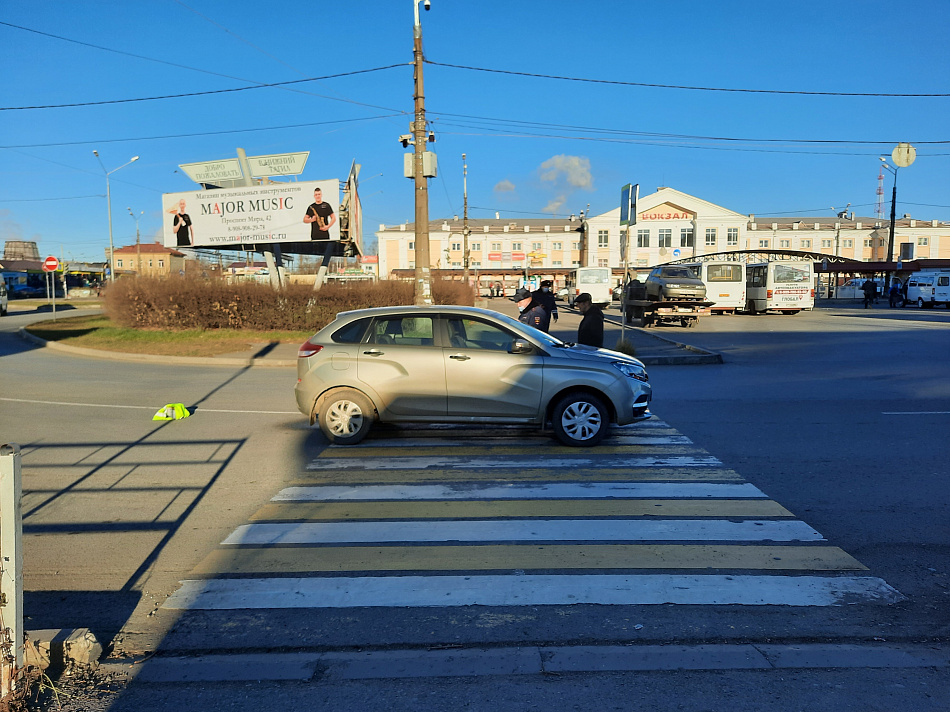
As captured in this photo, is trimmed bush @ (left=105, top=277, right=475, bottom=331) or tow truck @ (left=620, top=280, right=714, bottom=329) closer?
trimmed bush @ (left=105, top=277, right=475, bottom=331)

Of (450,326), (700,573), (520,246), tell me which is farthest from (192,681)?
(520,246)

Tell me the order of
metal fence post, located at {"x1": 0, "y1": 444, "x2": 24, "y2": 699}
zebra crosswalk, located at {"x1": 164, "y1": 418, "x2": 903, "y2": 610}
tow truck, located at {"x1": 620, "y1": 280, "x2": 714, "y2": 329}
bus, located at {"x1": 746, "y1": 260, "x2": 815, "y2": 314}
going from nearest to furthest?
metal fence post, located at {"x1": 0, "y1": 444, "x2": 24, "y2": 699} < zebra crosswalk, located at {"x1": 164, "y1": 418, "x2": 903, "y2": 610} < tow truck, located at {"x1": 620, "y1": 280, "x2": 714, "y2": 329} < bus, located at {"x1": 746, "y1": 260, "x2": 815, "y2": 314}

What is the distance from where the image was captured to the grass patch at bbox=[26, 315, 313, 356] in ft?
64.6

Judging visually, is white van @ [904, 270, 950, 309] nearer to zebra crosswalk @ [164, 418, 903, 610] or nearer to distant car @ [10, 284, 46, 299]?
zebra crosswalk @ [164, 418, 903, 610]

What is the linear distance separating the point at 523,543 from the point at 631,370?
3.83 meters

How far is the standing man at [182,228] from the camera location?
105 feet

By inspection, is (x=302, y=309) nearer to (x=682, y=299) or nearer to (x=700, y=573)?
(x=682, y=299)

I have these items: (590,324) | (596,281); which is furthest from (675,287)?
(596,281)

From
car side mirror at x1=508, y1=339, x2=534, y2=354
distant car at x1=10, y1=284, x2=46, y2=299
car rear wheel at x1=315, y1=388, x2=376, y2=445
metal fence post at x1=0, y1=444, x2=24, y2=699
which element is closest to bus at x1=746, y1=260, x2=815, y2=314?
car side mirror at x1=508, y1=339, x2=534, y2=354

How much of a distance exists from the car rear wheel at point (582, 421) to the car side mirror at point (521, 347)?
2.31 feet

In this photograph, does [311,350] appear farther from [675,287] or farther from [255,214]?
[255,214]

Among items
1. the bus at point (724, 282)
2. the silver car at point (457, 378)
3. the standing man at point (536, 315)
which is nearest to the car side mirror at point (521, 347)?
the silver car at point (457, 378)

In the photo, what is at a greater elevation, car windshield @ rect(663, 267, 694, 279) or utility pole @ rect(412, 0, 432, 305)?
utility pole @ rect(412, 0, 432, 305)

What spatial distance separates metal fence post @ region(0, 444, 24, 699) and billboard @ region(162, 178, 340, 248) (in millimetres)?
27618
